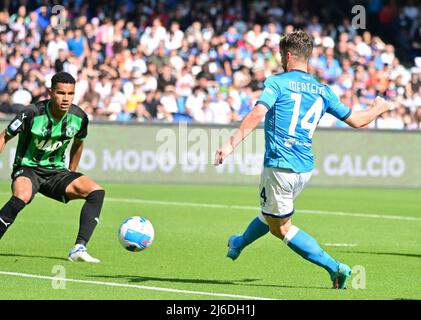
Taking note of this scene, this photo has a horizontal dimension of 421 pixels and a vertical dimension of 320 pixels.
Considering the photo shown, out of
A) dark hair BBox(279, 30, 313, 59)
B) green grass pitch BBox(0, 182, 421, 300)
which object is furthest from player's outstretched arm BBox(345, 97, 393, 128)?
green grass pitch BBox(0, 182, 421, 300)

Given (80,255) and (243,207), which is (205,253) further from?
(243,207)

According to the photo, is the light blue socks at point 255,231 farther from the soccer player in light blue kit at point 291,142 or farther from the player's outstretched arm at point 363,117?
the player's outstretched arm at point 363,117

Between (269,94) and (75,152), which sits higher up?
(269,94)

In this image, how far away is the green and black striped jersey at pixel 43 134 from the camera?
11242 millimetres

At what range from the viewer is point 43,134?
11.3 metres

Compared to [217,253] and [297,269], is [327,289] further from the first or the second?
[217,253]

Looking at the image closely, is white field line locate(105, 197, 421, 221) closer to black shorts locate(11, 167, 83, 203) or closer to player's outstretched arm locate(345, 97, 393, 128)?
black shorts locate(11, 167, 83, 203)

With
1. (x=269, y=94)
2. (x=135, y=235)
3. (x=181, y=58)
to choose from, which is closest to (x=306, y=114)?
(x=269, y=94)

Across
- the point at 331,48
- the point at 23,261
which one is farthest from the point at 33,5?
the point at 23,261

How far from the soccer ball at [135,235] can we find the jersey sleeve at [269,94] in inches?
99.4

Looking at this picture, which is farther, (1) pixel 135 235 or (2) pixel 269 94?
(1) pixel 135 235

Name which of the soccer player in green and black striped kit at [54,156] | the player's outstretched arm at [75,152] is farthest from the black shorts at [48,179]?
the player's outstretched arm at [75,152]

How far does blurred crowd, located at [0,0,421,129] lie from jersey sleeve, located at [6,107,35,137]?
44.2ft

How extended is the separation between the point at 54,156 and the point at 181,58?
16.5 metres
